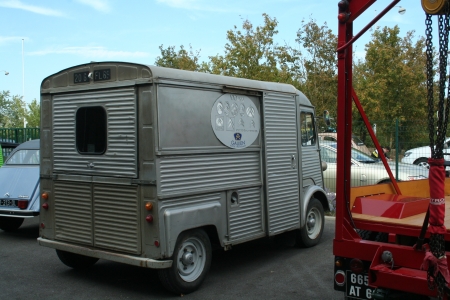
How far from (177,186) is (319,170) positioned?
Result: 11.9 feet

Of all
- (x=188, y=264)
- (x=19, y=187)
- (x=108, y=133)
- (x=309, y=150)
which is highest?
(x=108, y=133)

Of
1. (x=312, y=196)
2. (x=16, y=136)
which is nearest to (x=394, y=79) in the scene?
(x=16, y=136)

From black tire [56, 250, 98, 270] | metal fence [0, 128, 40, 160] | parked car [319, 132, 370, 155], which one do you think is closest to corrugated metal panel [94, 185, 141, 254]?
black tire [56, 250, 98, 270]

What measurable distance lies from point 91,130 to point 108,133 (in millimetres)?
328

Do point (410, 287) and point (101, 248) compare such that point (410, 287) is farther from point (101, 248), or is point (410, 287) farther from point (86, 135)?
point (86, 135)

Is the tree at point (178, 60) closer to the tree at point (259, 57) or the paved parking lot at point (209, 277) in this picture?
the tree at point (259, 57)

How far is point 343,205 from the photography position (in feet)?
14.8

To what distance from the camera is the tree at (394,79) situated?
24413 mm

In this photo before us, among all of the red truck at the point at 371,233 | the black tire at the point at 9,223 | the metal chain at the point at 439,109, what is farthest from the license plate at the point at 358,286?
the black tire at the point at 9,223

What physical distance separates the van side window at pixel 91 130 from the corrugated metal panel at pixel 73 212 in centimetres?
48

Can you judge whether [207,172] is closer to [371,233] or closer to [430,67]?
[371,233]

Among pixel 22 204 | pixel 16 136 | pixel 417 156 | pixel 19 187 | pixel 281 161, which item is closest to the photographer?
pixel 281 161

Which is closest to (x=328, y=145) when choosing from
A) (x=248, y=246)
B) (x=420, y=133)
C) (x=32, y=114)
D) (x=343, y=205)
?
(x=420, y=133)

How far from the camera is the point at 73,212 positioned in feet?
21.3
